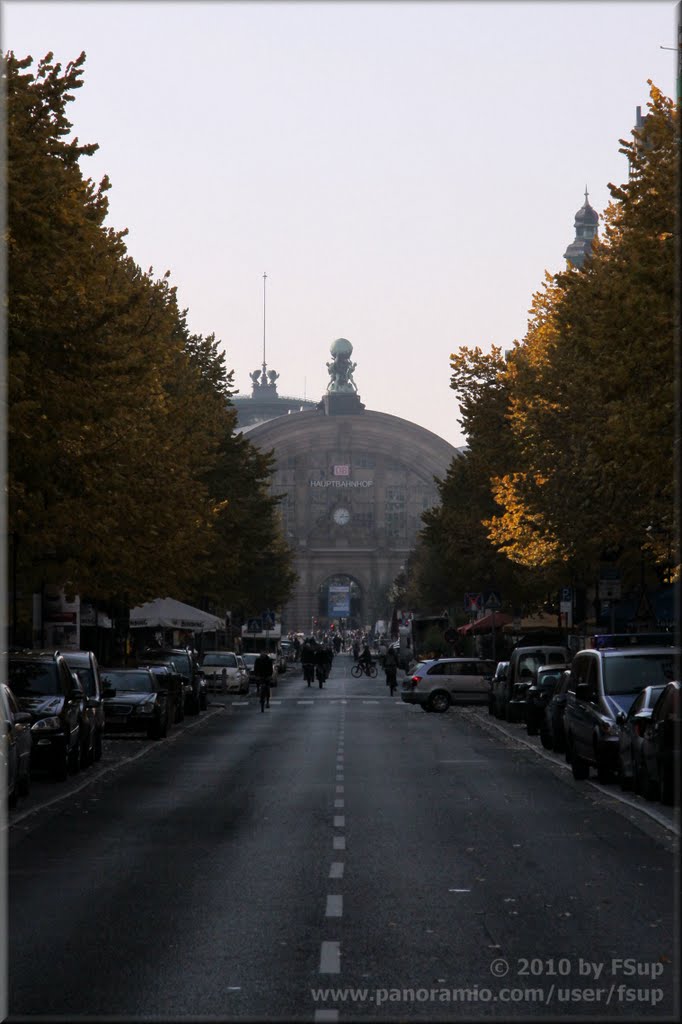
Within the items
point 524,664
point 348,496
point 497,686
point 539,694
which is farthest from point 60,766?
point 348,496

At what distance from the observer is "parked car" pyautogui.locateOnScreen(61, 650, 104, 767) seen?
29156 millimetres

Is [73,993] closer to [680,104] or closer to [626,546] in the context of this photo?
[680,104]

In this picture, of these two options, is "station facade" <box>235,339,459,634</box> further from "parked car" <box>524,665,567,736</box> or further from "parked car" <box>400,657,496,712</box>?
"parked car" <box>524,665,567,736</box>

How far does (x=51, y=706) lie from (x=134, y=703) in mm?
11890

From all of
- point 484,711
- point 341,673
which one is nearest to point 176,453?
point 484,711

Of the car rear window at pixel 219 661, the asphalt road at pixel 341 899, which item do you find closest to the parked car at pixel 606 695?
the asphalt road at pixel 341 899

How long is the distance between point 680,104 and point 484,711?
31694mm

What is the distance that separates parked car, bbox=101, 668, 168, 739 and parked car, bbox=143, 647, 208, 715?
1055 cm

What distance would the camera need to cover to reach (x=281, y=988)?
9523mm

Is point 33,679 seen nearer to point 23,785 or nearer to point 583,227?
point 23,785

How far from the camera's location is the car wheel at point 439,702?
A: 55281mm

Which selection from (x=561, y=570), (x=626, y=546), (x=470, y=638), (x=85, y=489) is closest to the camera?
(x=85, y=489)

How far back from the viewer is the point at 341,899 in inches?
516

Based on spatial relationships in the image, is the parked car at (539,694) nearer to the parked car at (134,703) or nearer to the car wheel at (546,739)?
the car wheel at (546,739)
